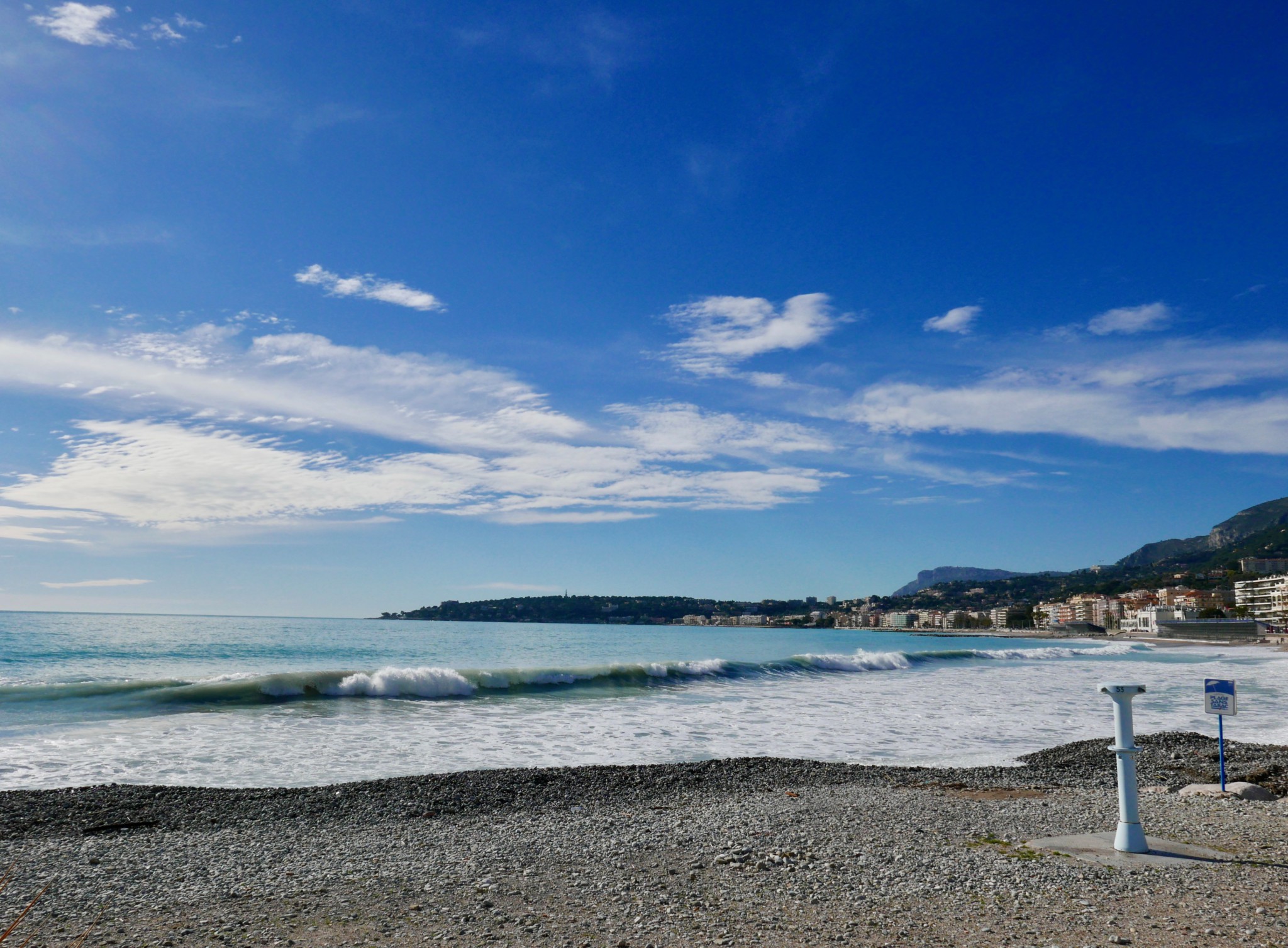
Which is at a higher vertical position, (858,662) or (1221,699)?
(1221,699)

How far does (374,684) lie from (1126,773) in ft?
76.2

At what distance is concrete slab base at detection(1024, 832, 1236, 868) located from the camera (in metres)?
6.05

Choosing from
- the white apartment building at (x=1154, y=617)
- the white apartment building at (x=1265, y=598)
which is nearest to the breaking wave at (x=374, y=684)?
the white apartment building at (x=1154, y=617)

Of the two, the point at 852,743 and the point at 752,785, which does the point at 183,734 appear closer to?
the point at 752,785

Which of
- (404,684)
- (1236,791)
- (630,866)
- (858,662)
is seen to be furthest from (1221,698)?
(858,662)

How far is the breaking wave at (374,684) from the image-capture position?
2225cm

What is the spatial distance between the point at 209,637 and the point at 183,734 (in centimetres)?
6202

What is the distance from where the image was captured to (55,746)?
14.2 m

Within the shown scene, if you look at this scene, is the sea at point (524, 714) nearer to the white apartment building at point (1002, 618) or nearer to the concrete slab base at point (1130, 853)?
the concrete slab base at point (1130, 853)

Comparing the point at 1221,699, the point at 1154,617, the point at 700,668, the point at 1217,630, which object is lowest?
the point at 1217,630

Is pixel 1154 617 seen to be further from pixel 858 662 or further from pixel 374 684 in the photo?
pixel 374 684

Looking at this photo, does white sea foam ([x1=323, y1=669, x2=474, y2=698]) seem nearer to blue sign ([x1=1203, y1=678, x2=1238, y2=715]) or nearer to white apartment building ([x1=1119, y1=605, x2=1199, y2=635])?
blue sign ([x1=1203, y1=678, x2=1238, y2=715])

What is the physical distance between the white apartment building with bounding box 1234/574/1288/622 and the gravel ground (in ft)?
467

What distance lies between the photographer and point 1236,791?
8805 millimetres
